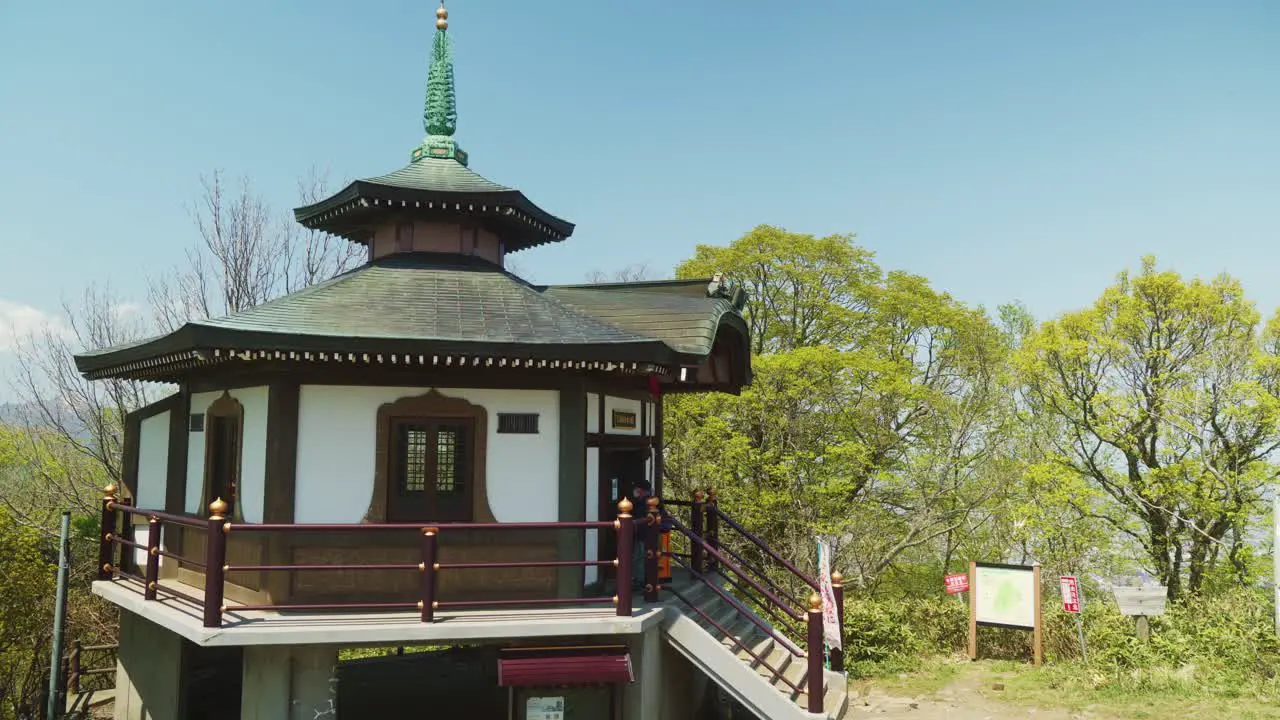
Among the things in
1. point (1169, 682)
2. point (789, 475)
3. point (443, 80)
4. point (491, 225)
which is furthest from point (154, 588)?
point (789, 475)

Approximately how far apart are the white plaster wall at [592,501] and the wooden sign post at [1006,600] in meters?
7.88

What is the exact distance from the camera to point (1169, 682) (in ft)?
38.7

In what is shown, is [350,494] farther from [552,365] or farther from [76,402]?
[76,402]

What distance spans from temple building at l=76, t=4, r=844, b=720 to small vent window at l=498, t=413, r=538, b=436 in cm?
2

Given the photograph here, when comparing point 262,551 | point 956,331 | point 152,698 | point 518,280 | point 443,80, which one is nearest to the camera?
point 262,551

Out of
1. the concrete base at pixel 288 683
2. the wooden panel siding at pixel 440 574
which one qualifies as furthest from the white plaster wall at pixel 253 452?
the concrete base at pixel 288 683

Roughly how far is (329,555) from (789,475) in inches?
538

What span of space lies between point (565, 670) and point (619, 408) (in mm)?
3319

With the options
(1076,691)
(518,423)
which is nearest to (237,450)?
(518,423)

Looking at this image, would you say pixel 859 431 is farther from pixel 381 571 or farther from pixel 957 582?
pixel 381 571

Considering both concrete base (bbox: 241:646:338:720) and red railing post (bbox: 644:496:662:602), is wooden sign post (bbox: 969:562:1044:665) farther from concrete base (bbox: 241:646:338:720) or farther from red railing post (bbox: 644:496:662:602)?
concrete base (bbox: 241:646:338:720)

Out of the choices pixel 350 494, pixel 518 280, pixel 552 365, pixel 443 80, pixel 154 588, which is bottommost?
pixel 154 588

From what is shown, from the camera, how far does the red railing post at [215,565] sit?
7762 mm

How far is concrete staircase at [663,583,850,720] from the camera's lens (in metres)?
8.70
